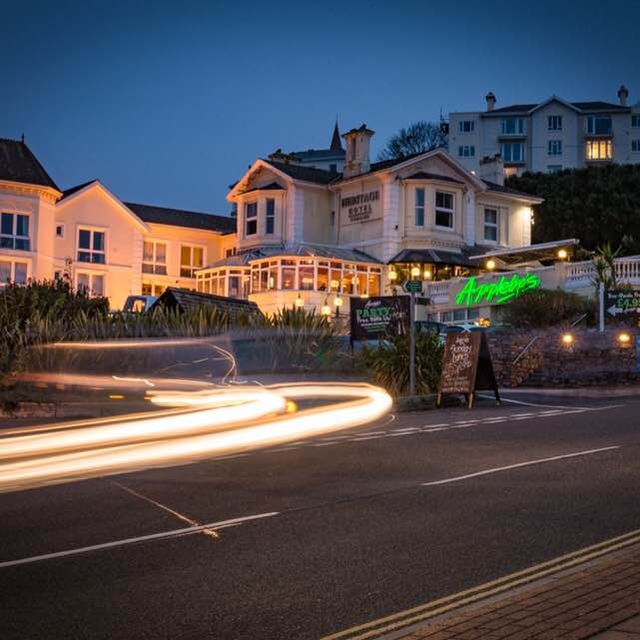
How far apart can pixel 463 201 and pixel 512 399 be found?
3046 cm

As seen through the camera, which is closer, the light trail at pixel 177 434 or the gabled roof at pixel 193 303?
the light trail at pixel 177 434

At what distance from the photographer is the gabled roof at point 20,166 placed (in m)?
50.2

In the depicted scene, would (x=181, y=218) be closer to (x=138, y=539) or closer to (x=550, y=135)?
(x=550, y=135)

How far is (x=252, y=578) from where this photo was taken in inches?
277

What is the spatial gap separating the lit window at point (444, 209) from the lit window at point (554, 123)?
47343 mm

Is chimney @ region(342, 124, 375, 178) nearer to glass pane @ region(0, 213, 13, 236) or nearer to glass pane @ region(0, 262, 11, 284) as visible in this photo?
glass pane @ region(0, 213, 13, 236)

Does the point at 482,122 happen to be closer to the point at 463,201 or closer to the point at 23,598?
the point at 463,201

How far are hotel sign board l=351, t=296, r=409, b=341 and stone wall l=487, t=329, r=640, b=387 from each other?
3660 mm

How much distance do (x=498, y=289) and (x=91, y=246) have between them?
2436 centimetres

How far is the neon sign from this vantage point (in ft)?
128

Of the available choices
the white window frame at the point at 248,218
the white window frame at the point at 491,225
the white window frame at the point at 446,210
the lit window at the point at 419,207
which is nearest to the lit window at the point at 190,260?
the white window frame at the point at 248,218

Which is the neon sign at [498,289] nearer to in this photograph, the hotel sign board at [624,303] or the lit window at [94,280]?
the hotel sign board at [624,303]

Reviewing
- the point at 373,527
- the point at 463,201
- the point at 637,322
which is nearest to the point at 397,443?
the point at 373,527

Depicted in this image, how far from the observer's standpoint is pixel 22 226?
50.4m
